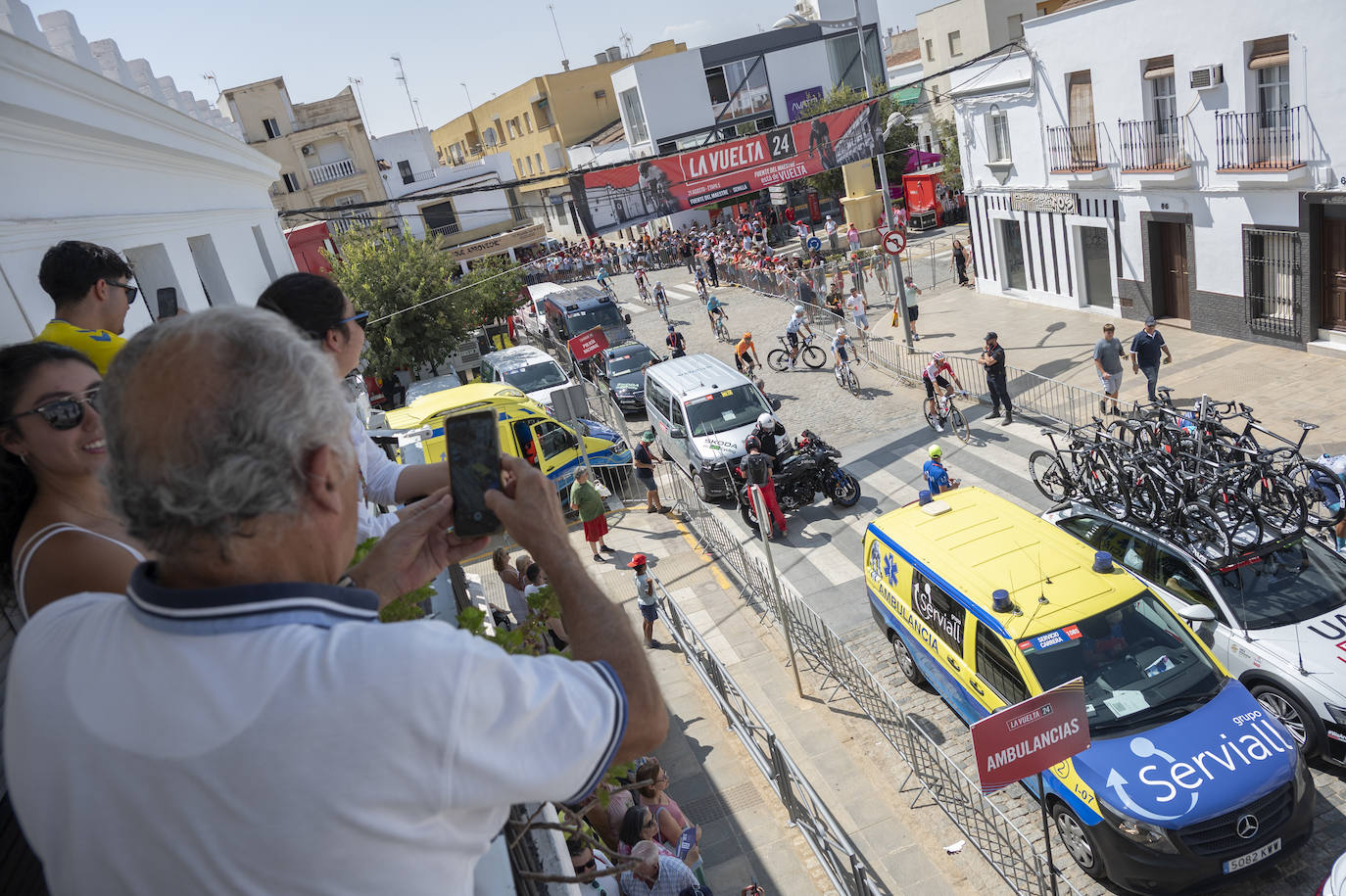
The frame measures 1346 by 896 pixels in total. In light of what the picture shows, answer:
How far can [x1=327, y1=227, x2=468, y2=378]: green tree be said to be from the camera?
24.9 meters

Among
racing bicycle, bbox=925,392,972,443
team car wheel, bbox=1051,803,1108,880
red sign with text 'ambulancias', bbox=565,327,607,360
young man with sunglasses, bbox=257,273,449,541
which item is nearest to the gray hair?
young man with sunglasses, bbox=257,273,449,541

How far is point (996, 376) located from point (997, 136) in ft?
39.4

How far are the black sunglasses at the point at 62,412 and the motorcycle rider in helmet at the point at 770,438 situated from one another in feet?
41.9

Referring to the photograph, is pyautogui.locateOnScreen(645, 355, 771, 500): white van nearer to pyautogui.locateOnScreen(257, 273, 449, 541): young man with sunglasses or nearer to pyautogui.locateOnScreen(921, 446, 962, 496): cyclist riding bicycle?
pyautogui.locateOnScreen(921, 446, 962, 496): cyclist riding bicycle

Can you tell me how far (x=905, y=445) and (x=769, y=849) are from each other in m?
10.7

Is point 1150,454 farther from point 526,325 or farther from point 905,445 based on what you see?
point 526,325

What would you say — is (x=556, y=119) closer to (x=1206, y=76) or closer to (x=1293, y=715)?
(x=1206, y=76)

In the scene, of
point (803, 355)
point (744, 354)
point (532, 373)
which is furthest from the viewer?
point (803, 355)

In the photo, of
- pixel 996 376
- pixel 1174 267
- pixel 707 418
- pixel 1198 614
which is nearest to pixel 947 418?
pixel 996 376

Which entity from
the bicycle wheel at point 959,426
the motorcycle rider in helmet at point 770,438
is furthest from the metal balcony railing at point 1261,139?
the motorcycle rider in helmet at point 770,438

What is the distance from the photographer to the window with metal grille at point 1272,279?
18062 millimetres

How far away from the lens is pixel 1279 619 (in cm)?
838

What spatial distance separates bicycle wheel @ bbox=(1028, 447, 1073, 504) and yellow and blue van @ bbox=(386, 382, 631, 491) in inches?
304

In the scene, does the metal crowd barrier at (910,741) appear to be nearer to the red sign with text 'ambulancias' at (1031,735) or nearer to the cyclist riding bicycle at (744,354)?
the red sign with text 'ambulancias' at (1031,735)
